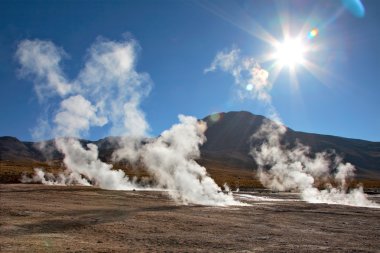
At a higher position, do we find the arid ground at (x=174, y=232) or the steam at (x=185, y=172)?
the steam at (x=185, y=172)

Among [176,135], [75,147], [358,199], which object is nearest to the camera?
[358,199]

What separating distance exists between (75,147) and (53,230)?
80.7m

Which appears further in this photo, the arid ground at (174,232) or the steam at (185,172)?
the steam at (185,172)

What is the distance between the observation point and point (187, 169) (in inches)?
2549

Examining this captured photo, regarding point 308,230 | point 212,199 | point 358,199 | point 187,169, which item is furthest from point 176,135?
point 308,230

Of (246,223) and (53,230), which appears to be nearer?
(53,230)

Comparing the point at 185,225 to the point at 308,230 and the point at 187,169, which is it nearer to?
the point at 308,230

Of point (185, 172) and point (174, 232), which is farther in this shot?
point (185, 172)

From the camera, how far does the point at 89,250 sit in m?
20.3

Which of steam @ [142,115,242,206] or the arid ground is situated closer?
the arid ground

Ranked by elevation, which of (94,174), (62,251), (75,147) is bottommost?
(62,251)

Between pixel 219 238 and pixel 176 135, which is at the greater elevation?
pixel 176 135

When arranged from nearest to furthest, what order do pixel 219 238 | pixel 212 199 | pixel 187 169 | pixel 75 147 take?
1. pixel 219 238
2. pixel 212 199
3. pixel 187 169
4. pixel 75 147

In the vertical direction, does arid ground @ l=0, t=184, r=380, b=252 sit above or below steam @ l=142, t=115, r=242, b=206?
below
